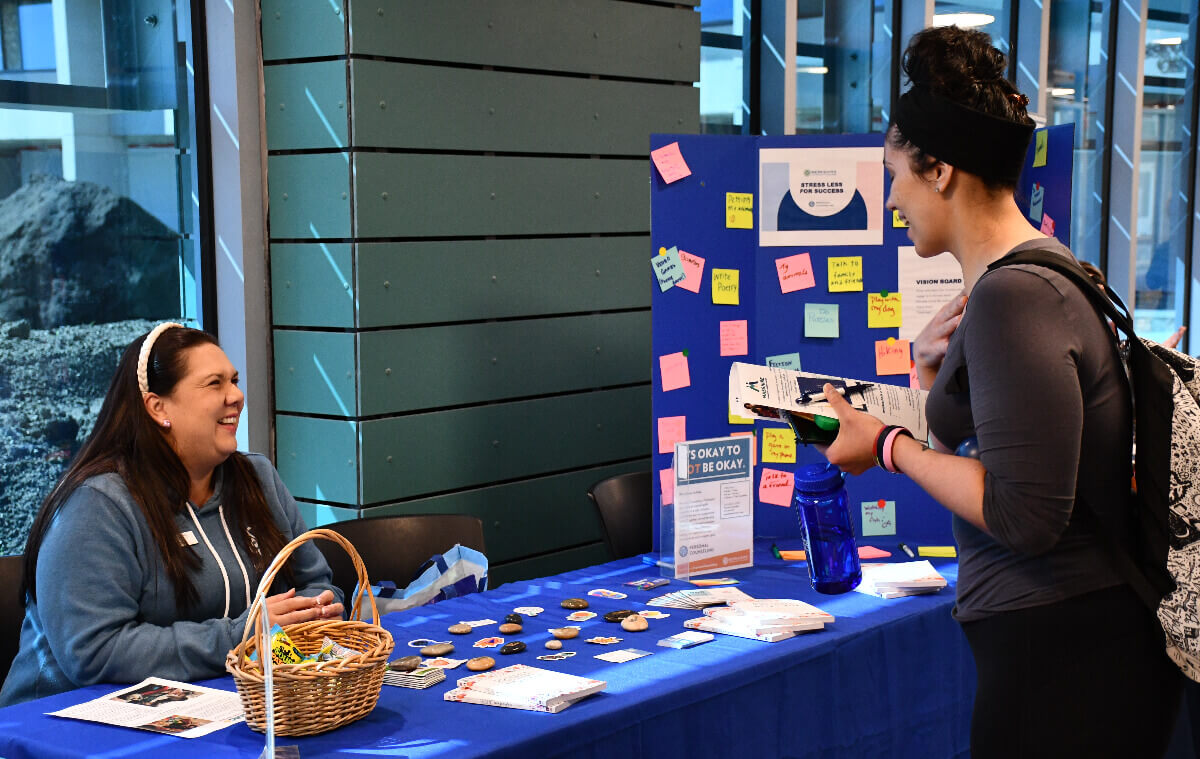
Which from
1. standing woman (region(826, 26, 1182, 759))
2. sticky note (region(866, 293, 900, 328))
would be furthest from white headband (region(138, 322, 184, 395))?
sticky note (region(866, 293, 900, 328))

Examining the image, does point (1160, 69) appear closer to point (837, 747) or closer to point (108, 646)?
point (837, 747)

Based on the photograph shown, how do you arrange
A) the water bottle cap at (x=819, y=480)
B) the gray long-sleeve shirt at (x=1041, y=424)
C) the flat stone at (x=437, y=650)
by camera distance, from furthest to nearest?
the water bottle cap at (x=819, y=480)
the flat stone at (x=437, y=650)
the gray long-sleeve shirt at (x=1041, y=424)

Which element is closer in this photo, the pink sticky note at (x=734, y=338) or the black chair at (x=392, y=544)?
the black chair at (x=392, y=544)

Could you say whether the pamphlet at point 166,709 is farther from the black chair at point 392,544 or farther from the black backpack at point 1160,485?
the black backpack at point 1160,485

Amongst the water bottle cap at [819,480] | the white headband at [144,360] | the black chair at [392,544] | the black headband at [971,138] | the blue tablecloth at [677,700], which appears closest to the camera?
the black headband at [971,138]

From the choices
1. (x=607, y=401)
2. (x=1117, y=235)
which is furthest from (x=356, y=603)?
(x=1117, y=235)

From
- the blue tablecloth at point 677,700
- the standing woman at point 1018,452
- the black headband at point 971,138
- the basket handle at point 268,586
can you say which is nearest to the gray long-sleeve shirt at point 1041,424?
the standing woman at point 1018,452

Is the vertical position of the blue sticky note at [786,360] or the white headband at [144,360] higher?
the white headband at [144,360]

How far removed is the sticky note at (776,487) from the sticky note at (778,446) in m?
0.04

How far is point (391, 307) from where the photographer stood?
3.99 metres

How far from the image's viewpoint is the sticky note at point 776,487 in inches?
140

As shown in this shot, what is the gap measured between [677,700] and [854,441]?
2.19 feet

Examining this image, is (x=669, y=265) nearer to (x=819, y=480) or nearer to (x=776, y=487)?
(x=776, y=487)

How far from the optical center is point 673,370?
3.55 m
